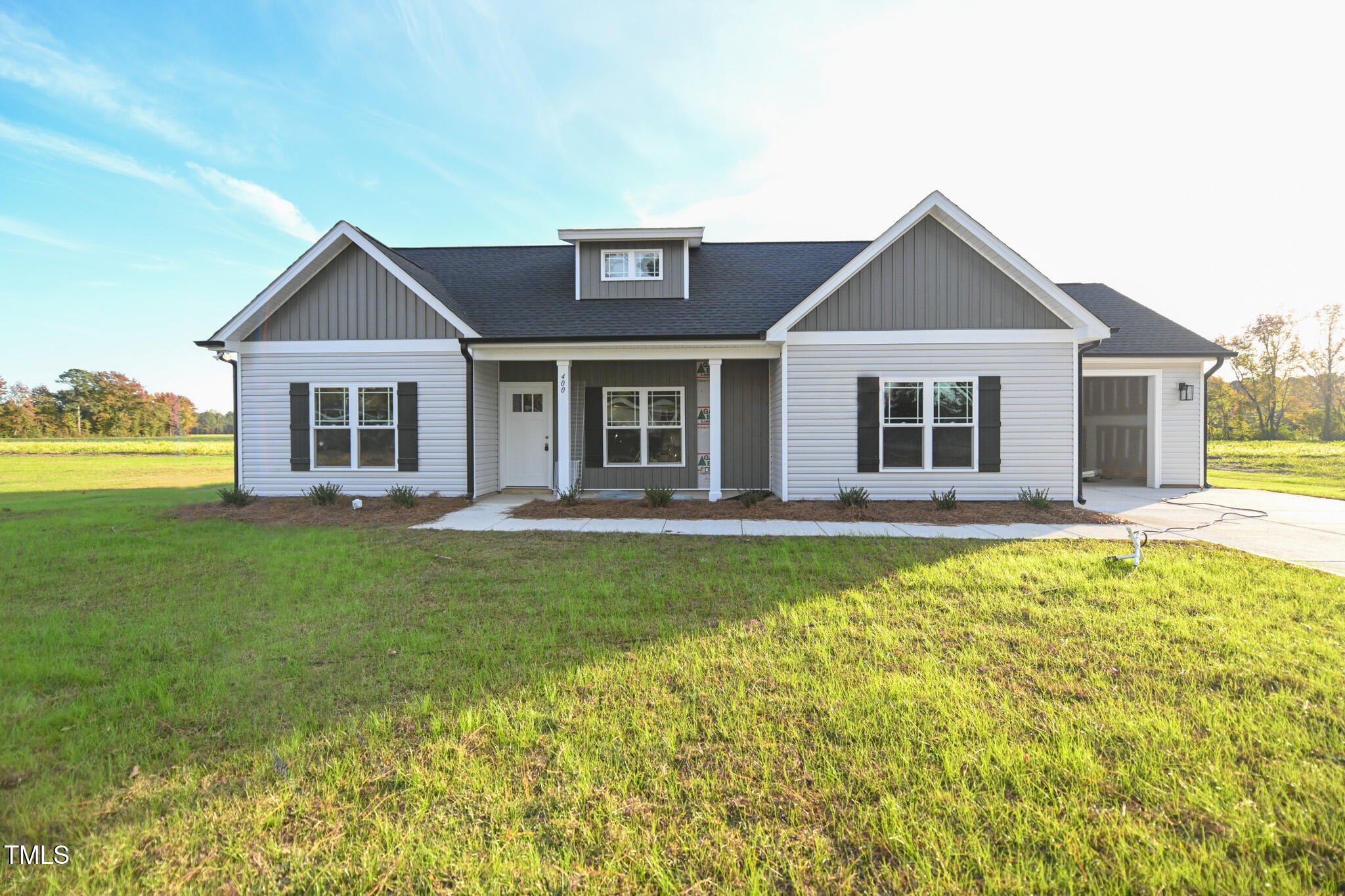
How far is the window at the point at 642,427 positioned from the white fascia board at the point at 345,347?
345 cm

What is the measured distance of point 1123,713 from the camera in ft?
9.39

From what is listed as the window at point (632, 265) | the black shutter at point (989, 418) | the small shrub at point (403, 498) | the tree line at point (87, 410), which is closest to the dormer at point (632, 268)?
the window at point (632, 265)

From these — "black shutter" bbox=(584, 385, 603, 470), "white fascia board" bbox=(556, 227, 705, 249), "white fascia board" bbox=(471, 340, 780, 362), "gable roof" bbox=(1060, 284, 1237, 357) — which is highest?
"white fascia board" bbox=(556, 227, 705, 249)

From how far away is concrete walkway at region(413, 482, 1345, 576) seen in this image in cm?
695

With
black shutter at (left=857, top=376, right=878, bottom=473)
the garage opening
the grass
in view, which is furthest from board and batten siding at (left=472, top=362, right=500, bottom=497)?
the grass

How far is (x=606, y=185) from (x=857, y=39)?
27.7ft

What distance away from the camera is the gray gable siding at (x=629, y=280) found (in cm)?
1225

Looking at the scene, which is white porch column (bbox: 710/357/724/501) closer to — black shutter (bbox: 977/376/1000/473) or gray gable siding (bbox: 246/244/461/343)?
black shutter (bbox: 977/376/1000/473)

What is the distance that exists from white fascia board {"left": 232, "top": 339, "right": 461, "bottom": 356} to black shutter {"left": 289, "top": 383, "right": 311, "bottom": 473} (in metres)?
0.72

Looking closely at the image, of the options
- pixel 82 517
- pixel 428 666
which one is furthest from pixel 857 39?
pixel 82 517

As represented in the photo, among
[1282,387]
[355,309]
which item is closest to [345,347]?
[355,309]

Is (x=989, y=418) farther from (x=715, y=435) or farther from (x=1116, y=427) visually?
(x=1116, y=427)

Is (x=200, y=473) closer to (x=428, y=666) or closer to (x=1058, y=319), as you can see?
(x=428, y=666)

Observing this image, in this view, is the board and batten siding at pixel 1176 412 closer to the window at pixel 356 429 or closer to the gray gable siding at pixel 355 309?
the gray gable siding at pixel 355 309
